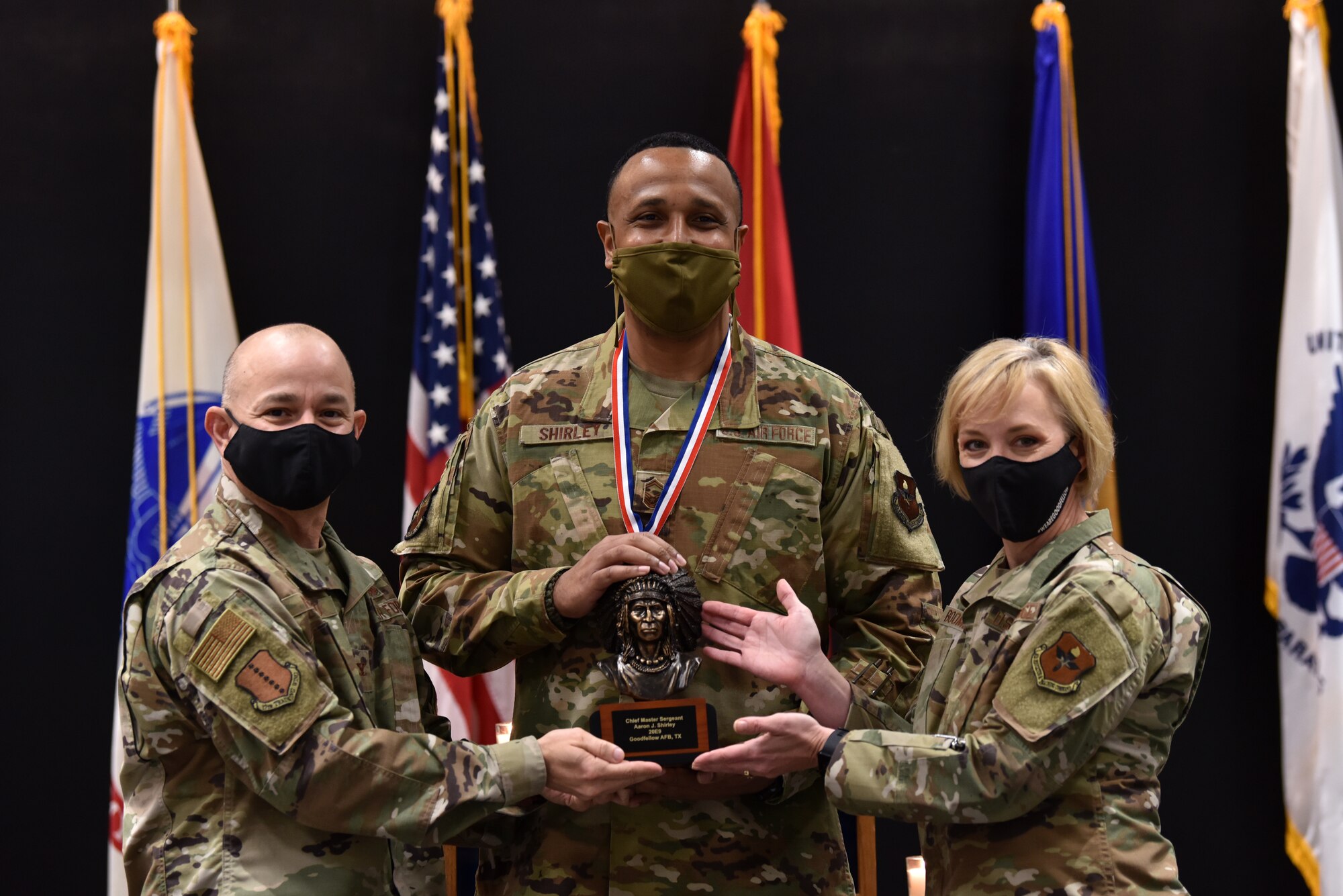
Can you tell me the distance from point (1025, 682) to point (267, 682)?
3.97 feet

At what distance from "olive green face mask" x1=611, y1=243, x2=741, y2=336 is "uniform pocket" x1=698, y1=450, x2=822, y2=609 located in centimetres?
31

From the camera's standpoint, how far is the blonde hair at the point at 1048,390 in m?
2.12

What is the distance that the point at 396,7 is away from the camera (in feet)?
14.4

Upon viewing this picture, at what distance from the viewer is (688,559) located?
238 cm

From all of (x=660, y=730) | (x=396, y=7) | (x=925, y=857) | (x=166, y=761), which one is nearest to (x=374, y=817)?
(x=166, y=761)

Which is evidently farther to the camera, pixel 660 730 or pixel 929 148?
pixel 929 148

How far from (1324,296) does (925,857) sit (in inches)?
112

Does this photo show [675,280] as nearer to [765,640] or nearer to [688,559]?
[688,559]

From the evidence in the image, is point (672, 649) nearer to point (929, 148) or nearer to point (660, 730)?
point (660, 730)

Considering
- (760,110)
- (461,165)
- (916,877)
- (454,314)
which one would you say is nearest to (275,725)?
(916,877)

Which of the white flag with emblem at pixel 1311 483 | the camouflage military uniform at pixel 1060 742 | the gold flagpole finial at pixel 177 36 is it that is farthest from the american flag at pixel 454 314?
the white flag with emblem at pixel 1311 483

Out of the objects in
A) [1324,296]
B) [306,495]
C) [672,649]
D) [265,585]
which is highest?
[1324,296]

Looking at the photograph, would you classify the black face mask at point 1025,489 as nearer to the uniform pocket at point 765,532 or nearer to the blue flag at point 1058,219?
the uniform pocket at point 765,532

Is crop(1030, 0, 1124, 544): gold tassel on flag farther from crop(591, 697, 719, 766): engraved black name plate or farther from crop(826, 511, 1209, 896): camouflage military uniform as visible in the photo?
crop(591, 697, 719, 766): engraved black name plate
